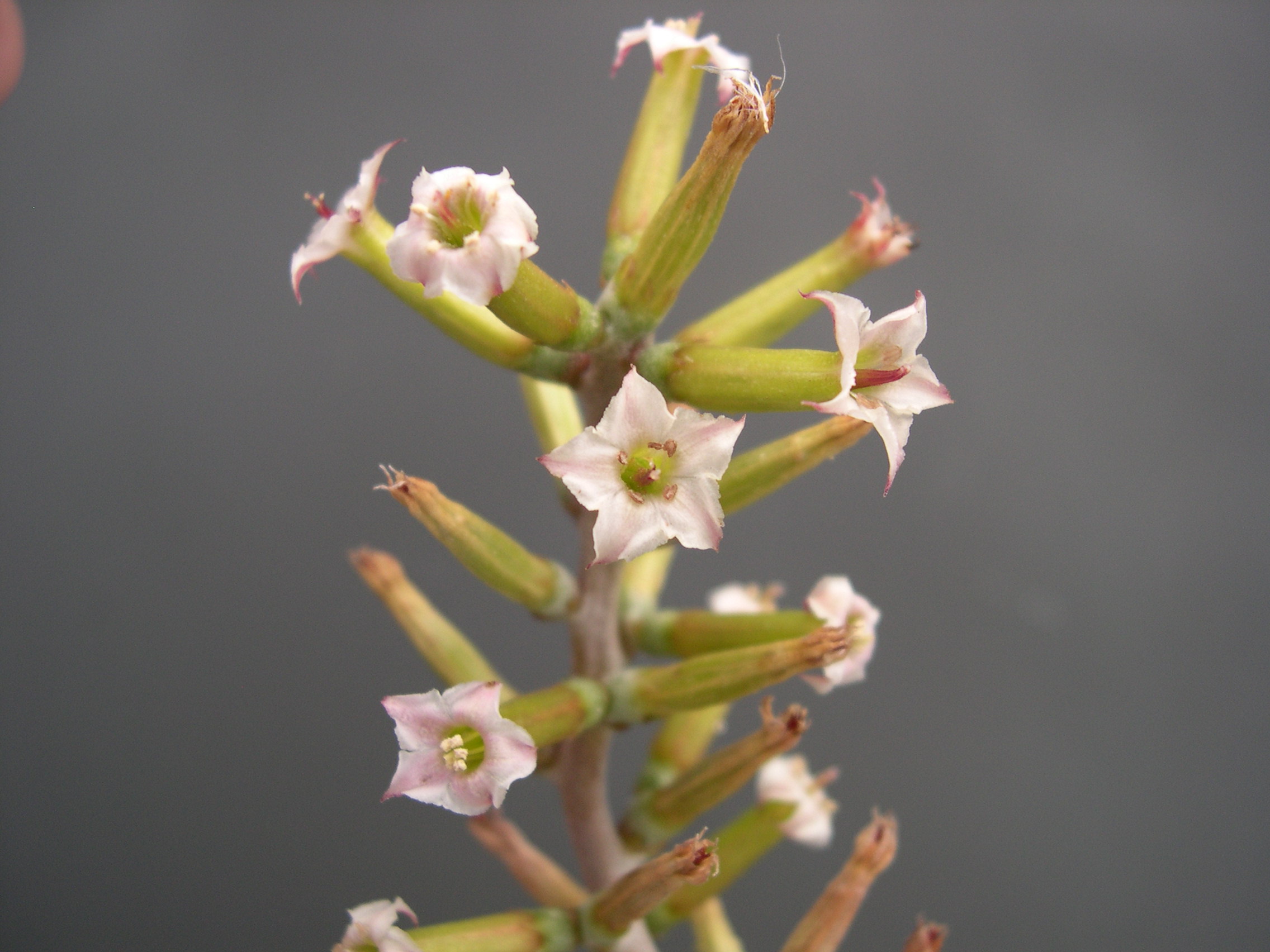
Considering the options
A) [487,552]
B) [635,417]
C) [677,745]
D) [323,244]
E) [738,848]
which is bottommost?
[738,848]

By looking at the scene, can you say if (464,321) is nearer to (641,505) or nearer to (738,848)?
(641,505)

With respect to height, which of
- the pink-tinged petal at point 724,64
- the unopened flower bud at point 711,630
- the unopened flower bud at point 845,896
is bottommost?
the unopened flower bud at point 845,896

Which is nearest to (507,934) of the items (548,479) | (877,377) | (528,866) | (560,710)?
(528,866)

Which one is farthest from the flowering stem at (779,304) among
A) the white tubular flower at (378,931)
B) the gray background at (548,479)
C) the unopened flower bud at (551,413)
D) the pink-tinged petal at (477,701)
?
the gray background at (548,479)

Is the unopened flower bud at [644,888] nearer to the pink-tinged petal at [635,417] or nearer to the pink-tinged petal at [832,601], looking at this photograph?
the pink-tinged petal at [832,601]

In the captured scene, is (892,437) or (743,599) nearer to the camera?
(892,437)

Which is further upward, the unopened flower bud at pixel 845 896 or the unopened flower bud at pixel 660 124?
the unopened flower bud at pixel 660 124
